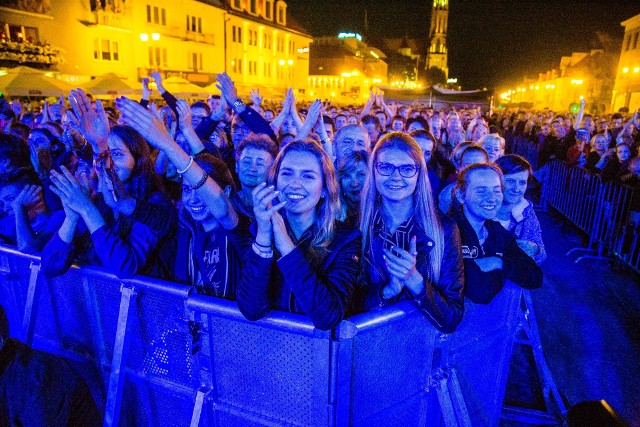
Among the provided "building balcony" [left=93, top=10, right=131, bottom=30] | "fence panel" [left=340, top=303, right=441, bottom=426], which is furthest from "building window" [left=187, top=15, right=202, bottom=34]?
"fence panel" [left=340, top=303, right=441, bottom=426]

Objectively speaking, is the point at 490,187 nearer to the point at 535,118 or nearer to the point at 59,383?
the point at 59,383

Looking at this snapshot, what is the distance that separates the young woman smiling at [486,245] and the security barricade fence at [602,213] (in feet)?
15.2

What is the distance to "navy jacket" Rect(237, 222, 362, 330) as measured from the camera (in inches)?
80.9

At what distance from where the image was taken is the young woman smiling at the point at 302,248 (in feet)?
6.72

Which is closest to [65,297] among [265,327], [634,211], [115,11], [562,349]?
[265,327]

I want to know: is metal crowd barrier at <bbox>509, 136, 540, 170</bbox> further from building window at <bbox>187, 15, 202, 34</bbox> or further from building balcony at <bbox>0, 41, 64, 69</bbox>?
building window at <bbox>187, 15, 202, 34</bbox>

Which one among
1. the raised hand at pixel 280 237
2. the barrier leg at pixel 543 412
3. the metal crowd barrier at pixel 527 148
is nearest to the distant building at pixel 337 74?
the metal crowd barrier at pixel 527 148

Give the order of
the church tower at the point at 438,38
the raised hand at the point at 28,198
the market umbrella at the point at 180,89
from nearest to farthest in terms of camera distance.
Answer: the raised hand at the point at 28,198, the market umbrella at the point at 180,89, the church tower at the point at 438,38

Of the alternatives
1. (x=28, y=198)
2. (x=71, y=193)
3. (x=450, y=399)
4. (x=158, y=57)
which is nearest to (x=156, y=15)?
(x=158, y=57)

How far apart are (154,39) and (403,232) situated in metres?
31.6

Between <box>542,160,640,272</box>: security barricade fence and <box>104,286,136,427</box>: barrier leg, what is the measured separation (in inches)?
274

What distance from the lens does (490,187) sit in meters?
3.10

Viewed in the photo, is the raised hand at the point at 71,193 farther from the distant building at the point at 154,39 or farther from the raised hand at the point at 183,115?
the distant building at the point at 154,39

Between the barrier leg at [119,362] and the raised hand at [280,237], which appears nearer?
the raised hand at [280,237]
